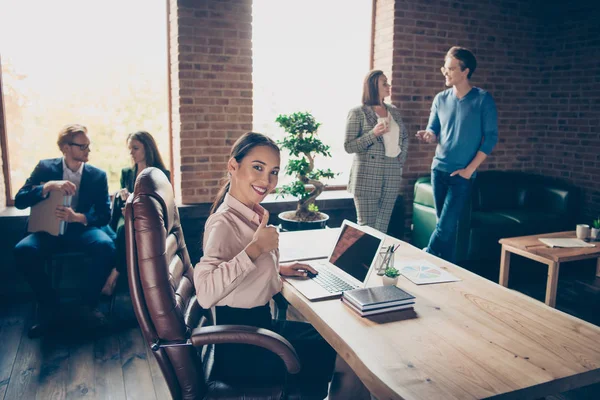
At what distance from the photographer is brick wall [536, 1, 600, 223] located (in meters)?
5.07

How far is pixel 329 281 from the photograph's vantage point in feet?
6.36

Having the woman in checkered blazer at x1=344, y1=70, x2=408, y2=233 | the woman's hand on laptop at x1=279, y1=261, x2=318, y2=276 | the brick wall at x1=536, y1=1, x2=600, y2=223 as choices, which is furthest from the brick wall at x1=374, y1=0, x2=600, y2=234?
the woman's hand on laptop at x1=279, y1=261, x2=318, y2=276

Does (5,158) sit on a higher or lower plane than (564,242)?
higher

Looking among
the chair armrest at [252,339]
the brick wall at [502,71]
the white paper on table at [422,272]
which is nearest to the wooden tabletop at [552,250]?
the brick wall at [502,71]

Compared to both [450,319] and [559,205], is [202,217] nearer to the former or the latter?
[450,319]

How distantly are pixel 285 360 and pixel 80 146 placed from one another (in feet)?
8.41

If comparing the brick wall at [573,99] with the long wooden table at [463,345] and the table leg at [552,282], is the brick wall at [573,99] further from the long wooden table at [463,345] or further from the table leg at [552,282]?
the long wooden table at [463,345]

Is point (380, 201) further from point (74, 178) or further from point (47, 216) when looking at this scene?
point (47, 216)

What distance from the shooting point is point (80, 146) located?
3396mm

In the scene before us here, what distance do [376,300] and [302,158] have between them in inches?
102

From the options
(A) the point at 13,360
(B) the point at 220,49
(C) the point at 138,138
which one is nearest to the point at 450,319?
(A) the point at 13,360

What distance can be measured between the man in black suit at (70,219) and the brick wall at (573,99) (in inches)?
189

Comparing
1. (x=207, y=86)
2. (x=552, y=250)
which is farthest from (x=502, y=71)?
(x=207, y=86)

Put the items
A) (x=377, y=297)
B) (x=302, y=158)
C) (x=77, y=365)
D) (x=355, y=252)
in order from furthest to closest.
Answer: (x=302, y=158)
(x=77, y=365)
(x=355, y=252)
(x=377, y=297)
